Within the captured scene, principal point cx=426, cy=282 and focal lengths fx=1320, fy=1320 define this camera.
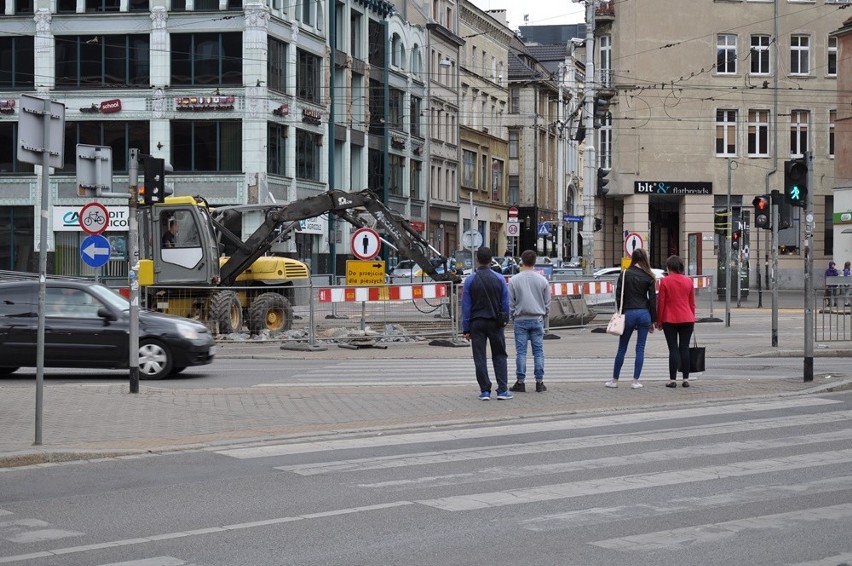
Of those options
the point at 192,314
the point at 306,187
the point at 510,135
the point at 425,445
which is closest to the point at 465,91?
the point at 510,135

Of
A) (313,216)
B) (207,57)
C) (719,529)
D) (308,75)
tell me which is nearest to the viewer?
(719,529)

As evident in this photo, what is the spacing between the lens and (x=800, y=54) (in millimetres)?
58719

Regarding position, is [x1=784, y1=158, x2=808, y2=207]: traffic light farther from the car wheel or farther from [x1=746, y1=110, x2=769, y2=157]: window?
[x1=746, y1=110, x2=769, y2=157]: window

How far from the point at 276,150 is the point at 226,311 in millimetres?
28064

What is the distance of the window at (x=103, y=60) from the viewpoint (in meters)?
53.3

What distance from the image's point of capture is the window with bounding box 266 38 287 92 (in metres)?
53.9

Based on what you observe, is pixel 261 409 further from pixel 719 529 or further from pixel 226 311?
pixel 226 311

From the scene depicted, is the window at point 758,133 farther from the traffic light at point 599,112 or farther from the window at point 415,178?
the window at point 415,178

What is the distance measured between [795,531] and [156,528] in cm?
403

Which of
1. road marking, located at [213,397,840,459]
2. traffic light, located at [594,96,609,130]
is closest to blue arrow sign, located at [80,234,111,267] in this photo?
road marking, located at [213,397,840,459]

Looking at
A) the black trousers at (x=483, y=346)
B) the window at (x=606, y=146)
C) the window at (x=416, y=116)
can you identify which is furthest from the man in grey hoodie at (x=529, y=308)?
the window at (x=416, y=116)

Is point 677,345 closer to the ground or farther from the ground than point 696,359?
farther from the ground

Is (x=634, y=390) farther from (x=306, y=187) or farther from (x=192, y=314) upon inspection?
(x=306, y=187)

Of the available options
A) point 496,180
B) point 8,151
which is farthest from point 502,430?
point 496,180
